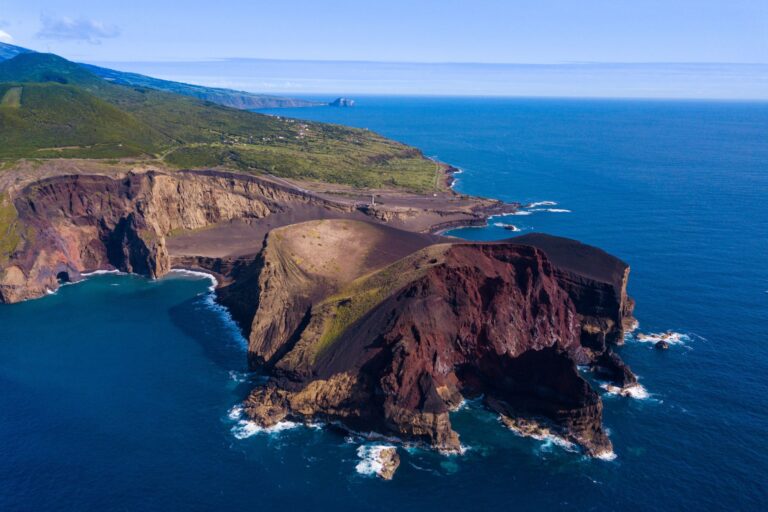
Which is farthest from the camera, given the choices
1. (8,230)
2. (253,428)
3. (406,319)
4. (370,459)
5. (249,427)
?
(8,230)

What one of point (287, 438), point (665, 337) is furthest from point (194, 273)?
point (665, 337)

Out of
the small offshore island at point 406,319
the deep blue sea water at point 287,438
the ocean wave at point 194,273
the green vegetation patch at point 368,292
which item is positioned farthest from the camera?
the ocean wave at point 194,273

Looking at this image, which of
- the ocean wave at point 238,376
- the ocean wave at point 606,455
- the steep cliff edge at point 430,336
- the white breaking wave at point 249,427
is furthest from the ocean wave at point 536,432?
the ocean wave at point 238,376

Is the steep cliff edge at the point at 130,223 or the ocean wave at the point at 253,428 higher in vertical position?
the steep cliff edge at the point at 130,223

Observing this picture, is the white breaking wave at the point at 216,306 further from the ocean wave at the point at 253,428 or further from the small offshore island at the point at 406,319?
the ocean wave at the point at 253,428

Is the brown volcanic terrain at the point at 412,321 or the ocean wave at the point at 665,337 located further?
the ocean wave at the point at 665,337

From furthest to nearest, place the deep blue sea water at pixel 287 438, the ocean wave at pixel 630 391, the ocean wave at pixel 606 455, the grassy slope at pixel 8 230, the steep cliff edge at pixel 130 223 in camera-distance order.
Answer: the steep cliff edge at pixel 130 223 → the grassy slope at pixel 8 230 → the ocean wave at pixel 630 391 → the ocean wave at pixel 606 455 → the deep blue sea water at pixel 287 438

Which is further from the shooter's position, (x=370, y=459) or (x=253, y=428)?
(x=253, y=428)

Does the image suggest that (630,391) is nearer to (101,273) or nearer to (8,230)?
(101,273)

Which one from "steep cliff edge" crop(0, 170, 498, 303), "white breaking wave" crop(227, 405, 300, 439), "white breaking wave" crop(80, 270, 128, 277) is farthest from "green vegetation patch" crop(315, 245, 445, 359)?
"white breaking wave" crop(80, 270, 128, 277)

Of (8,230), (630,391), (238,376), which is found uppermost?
(8,230)
